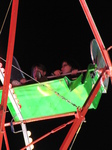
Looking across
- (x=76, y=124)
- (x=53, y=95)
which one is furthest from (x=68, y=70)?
(x=76, y=124)

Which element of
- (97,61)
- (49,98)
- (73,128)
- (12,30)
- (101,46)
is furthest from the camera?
(49,98)

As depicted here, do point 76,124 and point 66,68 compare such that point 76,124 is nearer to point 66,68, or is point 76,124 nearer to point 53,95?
point 53,95

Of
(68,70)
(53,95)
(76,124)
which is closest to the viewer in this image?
(76,124)

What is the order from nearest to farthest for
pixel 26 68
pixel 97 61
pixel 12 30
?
pixel 12 30 < pixel 97 61 < pixel 26 68

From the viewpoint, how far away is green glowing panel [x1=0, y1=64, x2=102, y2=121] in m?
5.94

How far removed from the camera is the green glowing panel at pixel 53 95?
5.94 m

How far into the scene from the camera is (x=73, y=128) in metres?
4.62

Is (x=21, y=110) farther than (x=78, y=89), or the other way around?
(x=21, y=110)

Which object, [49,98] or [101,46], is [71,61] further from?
[101,46]

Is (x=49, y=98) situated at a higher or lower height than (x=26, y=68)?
lower

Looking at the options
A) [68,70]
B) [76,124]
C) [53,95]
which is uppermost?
[68,70]

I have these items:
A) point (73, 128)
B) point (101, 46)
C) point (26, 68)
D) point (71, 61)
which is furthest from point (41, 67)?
point (26, 68)

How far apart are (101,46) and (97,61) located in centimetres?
87

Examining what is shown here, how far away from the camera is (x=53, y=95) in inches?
251
